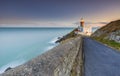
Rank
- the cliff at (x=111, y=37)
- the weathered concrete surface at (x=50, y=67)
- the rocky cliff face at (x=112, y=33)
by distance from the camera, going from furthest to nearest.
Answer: the rocky cliff face at (x=112, y=33) < the cliff at (x=111, y=37) < the weathered concrete surface at (x=50, y=67)

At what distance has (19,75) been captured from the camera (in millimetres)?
4273

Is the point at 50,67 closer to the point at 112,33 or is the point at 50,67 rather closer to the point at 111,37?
the point at 111,37

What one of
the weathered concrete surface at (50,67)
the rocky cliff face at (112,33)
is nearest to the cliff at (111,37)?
the rocky cliff face at (112,33)

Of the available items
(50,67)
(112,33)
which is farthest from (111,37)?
(50,67)

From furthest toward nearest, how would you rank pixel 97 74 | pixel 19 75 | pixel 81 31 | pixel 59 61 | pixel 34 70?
pixel 81 31 → pixel 97 74 → pixel 59 61 → pixel 34 70 → pixel 19 75

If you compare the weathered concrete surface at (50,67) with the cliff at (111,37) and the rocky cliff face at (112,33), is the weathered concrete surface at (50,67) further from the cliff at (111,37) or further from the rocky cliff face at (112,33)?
the rocky cliff face at (112,33)

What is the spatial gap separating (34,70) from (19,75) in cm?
44

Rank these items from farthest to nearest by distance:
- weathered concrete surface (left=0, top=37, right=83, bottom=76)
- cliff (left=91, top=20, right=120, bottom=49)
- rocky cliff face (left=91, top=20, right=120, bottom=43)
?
rocky cliff face (left=91, top=20, right=120, bottom=43)
cliff (left=91, top=20, right=120, bottom=49)
weathered concrete surface (left=0, top=37, right=83, bottom=76)

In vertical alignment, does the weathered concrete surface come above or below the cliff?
above

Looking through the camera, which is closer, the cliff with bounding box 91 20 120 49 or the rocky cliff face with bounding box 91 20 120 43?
the cliff with bounding box 91 20 120 49

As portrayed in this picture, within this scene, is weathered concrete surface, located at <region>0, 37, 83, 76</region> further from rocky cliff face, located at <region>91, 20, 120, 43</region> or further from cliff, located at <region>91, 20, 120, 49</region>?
rocky cliff face, located at <region>91, 20, 120, 43</region>

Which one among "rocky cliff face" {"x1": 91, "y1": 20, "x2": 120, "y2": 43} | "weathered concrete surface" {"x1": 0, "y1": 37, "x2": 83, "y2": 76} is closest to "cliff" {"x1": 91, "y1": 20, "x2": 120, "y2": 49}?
"rocky cliff face" {"x1": 91, "y1": 20, "x2": 120, "y2": 43}

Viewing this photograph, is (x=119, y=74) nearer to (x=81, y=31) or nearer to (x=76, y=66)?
(x=76, y=66)

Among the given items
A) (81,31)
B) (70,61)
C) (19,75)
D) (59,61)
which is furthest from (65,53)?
(81,31)
